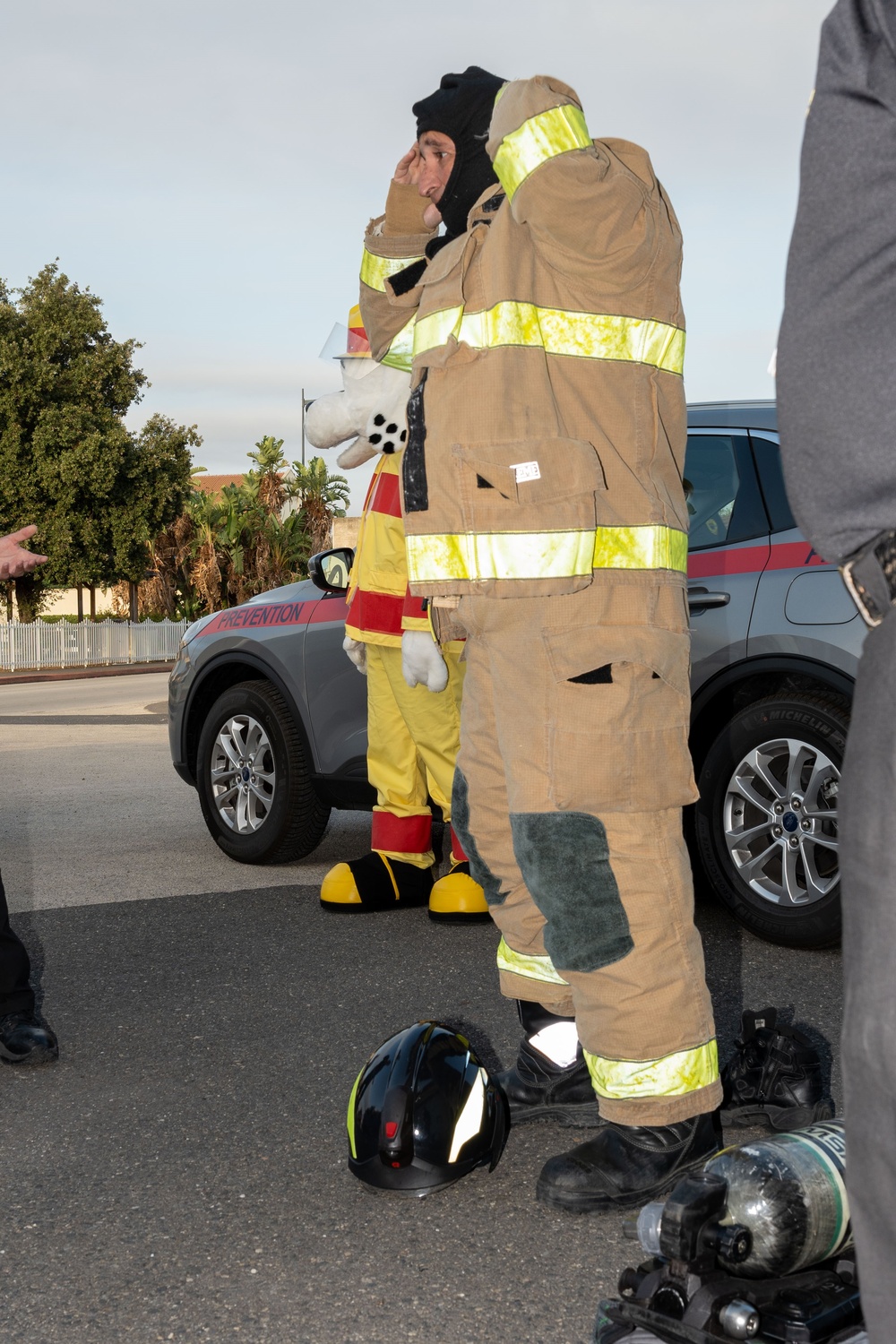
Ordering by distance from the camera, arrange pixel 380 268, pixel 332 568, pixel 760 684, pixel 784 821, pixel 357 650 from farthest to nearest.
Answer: pixel 332 568 → pixel 357 650 → pixel 760 684 → pixel 784 821 → pixel 380 268

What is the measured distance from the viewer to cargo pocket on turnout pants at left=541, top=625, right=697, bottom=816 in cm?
256

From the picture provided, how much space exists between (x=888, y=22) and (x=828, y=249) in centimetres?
20

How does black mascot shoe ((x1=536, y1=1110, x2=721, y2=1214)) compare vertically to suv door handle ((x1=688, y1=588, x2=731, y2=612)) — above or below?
below

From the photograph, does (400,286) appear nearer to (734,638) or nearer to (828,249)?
(734,638)

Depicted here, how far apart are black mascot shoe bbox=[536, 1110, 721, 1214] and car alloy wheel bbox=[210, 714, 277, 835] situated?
3.57m

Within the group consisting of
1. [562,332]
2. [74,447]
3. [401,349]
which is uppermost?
[74,447]

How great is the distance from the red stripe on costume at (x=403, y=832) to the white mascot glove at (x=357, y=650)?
593 mm

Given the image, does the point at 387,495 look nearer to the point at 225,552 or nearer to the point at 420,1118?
the point at 420,1118

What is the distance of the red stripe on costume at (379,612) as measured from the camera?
4.93m

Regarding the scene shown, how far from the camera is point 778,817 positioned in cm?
464

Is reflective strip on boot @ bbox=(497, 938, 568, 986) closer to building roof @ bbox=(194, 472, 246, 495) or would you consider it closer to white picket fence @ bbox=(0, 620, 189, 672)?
white picket fence @ bbox=(0, 620, 189, 672)

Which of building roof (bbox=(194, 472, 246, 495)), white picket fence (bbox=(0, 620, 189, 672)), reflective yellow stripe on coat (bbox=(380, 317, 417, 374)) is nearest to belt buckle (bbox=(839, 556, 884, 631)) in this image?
reflective yellow stripe on coat (bbox=(380, 317, 417, 374))

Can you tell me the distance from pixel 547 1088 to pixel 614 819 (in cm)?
82

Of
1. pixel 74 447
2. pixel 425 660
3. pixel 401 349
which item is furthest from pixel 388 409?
pixel 74 447
